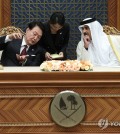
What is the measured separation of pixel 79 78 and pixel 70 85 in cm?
9

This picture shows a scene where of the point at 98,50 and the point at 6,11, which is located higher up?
the point at 6,11

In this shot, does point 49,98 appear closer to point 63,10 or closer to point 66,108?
point 66,108

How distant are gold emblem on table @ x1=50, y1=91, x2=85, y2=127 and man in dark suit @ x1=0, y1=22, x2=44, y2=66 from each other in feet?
3.83

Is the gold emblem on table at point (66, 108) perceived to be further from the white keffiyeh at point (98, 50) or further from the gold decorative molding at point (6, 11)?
the gold decorative molding at point (6, 11)

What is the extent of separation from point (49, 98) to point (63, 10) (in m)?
3.03

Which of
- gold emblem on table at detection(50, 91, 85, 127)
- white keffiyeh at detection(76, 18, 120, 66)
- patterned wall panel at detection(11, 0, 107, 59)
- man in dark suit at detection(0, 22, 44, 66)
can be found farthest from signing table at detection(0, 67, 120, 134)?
patterned wall panel at detection(11, 0, 107, 59)

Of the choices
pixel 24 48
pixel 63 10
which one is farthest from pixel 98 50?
pixel 63 10

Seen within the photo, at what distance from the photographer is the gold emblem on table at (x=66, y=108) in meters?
2.63

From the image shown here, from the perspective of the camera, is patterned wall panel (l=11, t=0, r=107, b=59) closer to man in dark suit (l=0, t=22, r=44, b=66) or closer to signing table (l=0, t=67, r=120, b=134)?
man in dark suit (l=0, t=22, r=44, b=66)

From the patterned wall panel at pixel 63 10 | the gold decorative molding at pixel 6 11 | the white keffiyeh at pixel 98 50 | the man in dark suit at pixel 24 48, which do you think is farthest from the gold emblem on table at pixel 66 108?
the gold decorative molding at pixel 6 11

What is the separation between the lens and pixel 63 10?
→ 5.48 m

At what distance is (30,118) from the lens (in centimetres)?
267

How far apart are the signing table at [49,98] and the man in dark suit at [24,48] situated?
1.05m

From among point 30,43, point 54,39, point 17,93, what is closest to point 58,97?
point 17,93
